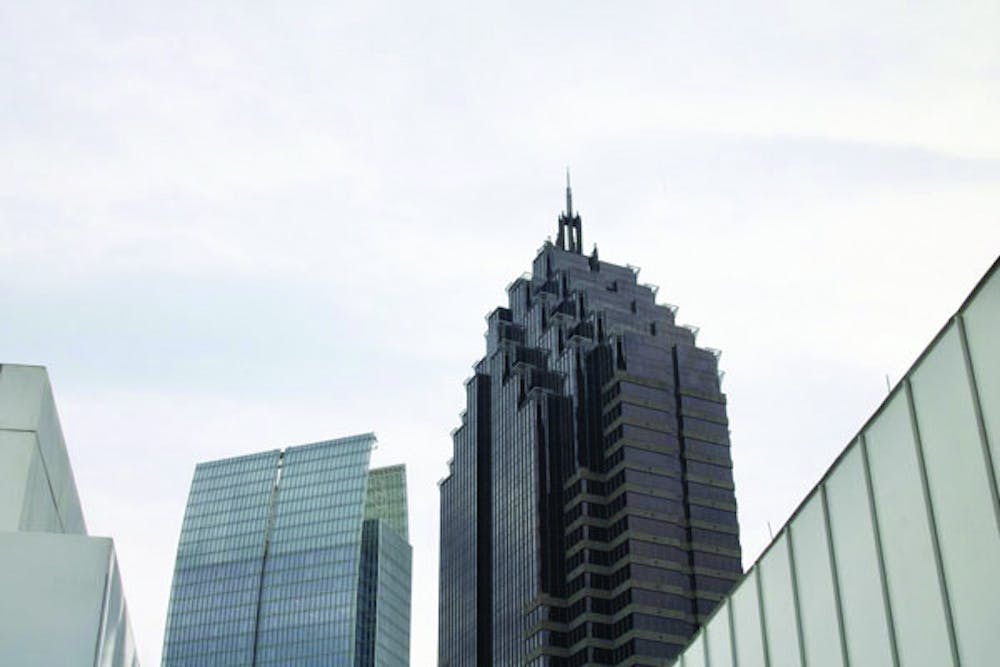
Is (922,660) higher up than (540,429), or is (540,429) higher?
(540,429)

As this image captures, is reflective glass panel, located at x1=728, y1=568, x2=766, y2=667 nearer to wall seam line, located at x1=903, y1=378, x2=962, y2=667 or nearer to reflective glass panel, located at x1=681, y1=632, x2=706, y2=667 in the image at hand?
reflective glass panel, located at x1=681, y1=632, x2=706, y2=667

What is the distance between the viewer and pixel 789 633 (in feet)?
80.9

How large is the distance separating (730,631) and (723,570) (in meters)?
151

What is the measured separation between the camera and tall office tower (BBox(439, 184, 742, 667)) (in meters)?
170

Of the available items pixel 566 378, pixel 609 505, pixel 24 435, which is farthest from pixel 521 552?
pixel 24 435

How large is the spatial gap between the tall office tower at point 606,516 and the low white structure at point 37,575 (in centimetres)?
13983

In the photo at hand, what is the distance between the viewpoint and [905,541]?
20125 millimetres

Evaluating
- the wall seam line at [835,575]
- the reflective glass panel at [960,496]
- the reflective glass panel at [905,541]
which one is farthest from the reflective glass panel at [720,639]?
the reflective glass panel at [960,496]

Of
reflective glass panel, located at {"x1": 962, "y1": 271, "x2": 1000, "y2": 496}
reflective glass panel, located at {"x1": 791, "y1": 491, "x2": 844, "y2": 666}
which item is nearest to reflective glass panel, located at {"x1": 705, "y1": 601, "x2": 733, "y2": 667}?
reflective glass panel, located at {"x1": 791, "y1": 491, "x2": 844, "y2": 666}

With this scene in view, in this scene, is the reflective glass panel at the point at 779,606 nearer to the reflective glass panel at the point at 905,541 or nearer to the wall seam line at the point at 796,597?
the wall seam line at the point at 796,597

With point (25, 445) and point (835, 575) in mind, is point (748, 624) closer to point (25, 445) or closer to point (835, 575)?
point (835, 575)

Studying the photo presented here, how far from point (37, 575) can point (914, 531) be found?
16793 mm

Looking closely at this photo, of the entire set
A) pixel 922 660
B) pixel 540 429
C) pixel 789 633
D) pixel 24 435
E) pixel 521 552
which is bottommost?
pixel 922 660

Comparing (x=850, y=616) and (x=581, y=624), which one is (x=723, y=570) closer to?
(x=581, y=624)
